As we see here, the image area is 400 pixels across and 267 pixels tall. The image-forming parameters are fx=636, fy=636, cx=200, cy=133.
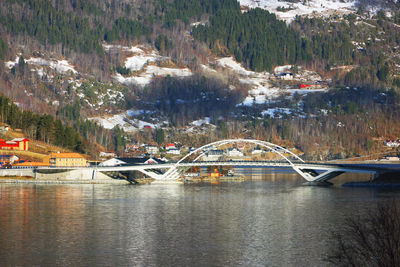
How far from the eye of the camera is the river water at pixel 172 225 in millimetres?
52688

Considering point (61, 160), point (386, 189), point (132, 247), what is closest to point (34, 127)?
point (61, 160)

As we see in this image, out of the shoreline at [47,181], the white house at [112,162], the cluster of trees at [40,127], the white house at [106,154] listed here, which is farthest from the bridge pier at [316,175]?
the white house at [106,154]

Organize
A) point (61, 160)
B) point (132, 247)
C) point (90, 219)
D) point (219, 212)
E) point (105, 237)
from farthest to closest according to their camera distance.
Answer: point (61, 160), point (219, 212), point (90, 219), point (105, 237), point (132, 247)

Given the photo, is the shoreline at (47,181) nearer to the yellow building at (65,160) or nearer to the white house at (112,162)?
the yellow building at (65,160)

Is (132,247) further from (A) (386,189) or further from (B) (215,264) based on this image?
(A) (386,189)

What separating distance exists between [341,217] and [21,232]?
36.1m

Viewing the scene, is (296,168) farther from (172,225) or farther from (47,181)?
(172,225)

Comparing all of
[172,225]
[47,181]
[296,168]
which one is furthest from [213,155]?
[172,225]

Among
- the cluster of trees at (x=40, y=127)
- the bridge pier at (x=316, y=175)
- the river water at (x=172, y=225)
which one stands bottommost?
the river water at (x=172, y=225)

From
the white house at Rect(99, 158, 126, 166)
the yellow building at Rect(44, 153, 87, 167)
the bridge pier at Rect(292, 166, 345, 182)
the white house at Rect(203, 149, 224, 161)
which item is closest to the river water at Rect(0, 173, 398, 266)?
the bridge pier at Rect(292, 166, 345, 182)

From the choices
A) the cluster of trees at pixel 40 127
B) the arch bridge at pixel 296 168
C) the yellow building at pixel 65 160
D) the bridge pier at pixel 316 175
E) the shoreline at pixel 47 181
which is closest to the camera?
the arch bridge at pixel 296 168

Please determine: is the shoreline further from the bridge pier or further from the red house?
the bridge pier

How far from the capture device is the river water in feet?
173

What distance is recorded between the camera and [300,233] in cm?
6412
